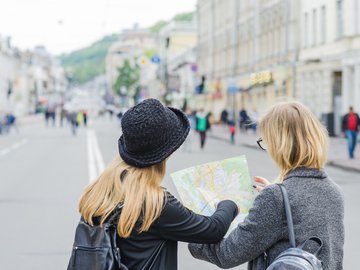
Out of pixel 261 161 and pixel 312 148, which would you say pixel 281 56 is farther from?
pixel 312 148

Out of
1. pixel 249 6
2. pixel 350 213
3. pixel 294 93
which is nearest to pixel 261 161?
pixel 350 213

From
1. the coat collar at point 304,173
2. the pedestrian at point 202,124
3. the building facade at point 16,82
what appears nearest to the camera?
the coat collar at point 304,173

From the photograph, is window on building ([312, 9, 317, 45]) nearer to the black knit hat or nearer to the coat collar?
the coat collar

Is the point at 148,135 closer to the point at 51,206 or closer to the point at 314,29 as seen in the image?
the point at 51,206

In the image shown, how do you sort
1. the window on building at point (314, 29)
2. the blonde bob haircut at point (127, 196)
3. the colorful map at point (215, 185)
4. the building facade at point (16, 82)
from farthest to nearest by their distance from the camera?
the building facade at point (16, 82)
the window on building at point (314, 29)
the colorful map at point (215, 185)
the blonde bob haircut at point (127, 196)

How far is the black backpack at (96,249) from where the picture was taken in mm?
3186

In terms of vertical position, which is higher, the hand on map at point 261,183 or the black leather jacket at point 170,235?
the hand on map at point 261,183

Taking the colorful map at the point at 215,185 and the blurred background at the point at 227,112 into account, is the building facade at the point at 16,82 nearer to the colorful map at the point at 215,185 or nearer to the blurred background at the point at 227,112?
the blurred background at the point at 227,112

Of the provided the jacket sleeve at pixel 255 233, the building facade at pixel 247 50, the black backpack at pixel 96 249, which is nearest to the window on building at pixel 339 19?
the building facade at pixel 247 50

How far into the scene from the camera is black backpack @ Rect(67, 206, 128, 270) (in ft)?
10.5

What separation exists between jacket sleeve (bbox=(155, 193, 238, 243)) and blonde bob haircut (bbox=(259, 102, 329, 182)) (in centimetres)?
28

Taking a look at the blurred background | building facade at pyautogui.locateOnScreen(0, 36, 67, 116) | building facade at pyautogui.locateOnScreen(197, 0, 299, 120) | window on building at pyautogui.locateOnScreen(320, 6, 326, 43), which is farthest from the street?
building facade at pyautogui.locateOnScreen(0, 36, 67, 116)

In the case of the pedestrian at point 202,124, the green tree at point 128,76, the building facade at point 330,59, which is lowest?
the green tree at point 128,76

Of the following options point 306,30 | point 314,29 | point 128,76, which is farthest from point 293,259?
point 128,76
